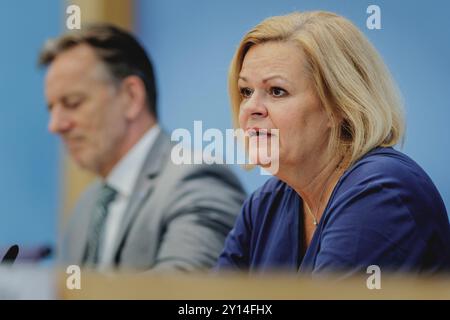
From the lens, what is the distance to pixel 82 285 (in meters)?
2.05

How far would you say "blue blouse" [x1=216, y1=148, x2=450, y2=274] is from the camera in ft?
5.12

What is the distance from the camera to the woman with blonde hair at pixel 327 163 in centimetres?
157

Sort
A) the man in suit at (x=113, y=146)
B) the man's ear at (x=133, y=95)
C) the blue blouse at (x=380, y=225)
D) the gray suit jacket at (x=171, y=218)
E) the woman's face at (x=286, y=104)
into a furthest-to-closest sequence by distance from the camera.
→ the man's ear at (x=133, y=95)
the man in suit at (x=113, y=146)
the gray suit jacket at (x=171, y=218)
the woman's face at (x=286, y=104)
the blue blouse at (x=380, y=225)

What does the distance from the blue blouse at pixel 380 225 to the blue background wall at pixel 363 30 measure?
14 centimetres

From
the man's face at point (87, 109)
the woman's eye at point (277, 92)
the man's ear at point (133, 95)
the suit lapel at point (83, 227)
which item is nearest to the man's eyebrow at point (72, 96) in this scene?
the man's face at point (87, 109)

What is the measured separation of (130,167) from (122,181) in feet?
0.14

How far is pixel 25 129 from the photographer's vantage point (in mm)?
2279

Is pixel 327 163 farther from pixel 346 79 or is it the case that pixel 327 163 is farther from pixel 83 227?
pixel 83 227

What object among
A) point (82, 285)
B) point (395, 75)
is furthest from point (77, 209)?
point (395, 75)

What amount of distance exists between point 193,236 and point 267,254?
0.31 m

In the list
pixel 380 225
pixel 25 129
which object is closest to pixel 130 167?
pixel 25 129

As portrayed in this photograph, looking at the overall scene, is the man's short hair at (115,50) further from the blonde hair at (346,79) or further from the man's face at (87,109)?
the blonde hair at (346,79)

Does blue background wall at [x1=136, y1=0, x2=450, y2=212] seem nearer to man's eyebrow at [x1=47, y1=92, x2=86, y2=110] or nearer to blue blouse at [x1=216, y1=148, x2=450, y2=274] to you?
blue blouse at [x1=216, y1=148, x2=450, y2=274]

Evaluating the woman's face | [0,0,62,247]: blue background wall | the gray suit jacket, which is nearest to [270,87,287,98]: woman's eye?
the woman's face
